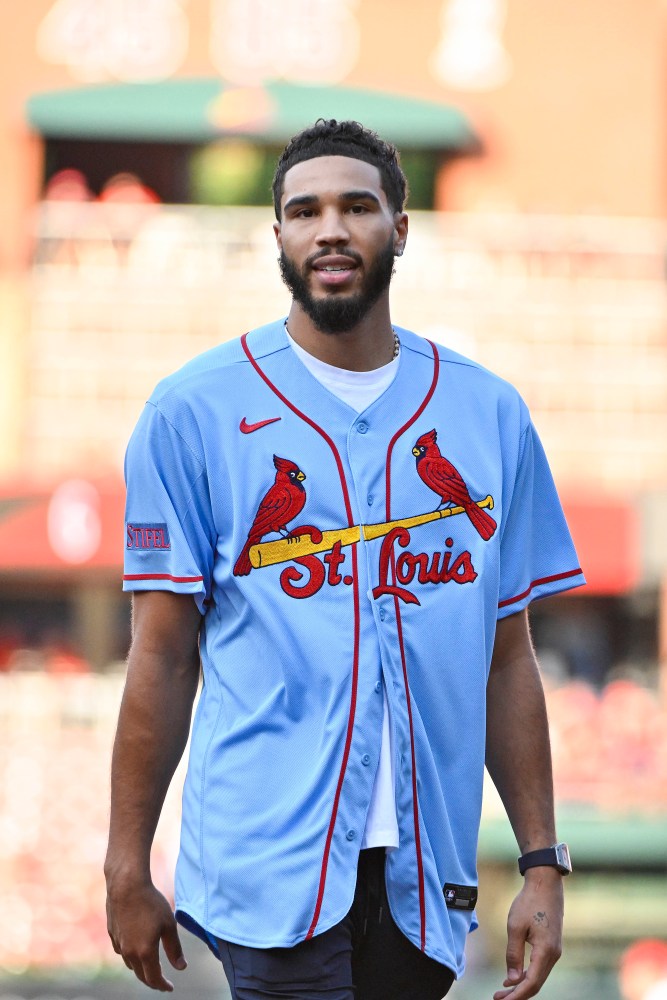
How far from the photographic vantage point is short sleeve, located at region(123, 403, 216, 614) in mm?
3109

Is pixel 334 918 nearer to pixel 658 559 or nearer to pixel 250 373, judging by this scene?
pixel 250 373

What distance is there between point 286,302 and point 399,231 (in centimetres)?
1064

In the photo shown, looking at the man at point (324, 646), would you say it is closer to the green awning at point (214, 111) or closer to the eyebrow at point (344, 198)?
the eyebrow at point (344, 198)

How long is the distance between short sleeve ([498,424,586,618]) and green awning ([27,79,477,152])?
1081cm

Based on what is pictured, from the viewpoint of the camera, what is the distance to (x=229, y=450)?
3.14 meters

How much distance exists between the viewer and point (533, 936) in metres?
3.16

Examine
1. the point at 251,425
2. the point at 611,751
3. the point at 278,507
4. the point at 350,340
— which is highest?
the point at 350,340

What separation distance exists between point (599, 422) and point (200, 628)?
11021 mm

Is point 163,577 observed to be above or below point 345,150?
below

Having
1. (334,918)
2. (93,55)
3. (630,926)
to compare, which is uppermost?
(93,55)

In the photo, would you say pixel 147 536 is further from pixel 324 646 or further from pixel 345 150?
pixel 345 150

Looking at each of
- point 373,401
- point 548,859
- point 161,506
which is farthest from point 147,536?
point 548,859

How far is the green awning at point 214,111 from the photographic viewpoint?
14.0 m

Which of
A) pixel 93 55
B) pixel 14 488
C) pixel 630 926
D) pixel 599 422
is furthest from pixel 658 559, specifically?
pixel 93 55
